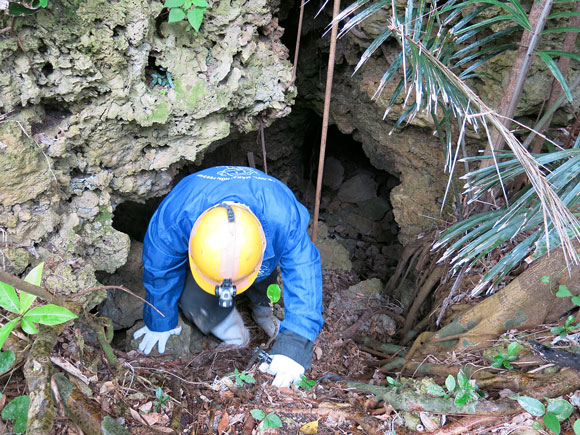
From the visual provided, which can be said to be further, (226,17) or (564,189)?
(226,17)

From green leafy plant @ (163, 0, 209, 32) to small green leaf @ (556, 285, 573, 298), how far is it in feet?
7.10

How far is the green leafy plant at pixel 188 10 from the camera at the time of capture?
204 centimetres

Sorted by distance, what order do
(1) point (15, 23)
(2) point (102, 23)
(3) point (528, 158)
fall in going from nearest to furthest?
(3) point (528, 158), (1) point (15, 23), (2) point (102, 23)

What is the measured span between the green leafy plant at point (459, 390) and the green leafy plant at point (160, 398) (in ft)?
3.85

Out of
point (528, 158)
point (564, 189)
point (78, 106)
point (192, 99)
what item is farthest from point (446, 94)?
point (78, 106)

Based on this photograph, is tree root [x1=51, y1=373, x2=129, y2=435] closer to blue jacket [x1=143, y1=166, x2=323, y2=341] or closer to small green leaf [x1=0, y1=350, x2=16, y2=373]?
small green leaf [x1=0, y1=350, x2=16, y2=373]

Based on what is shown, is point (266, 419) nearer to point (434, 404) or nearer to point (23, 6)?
point (434, 404)

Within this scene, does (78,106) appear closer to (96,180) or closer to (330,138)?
(96,180)

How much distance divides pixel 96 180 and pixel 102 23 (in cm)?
84

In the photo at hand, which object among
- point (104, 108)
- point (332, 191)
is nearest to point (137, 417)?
point (104, 108)

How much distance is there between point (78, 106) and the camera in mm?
2199

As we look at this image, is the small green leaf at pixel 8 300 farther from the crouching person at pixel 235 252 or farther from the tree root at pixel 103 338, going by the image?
the crouching person at pixel 235 252

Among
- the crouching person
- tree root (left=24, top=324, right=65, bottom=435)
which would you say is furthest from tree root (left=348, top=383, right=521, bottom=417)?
tree root (left=24, top=324, right=65, bottom=435)

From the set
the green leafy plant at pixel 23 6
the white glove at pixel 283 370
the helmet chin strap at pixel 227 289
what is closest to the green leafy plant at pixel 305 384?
the white glove at pixel 283 370
